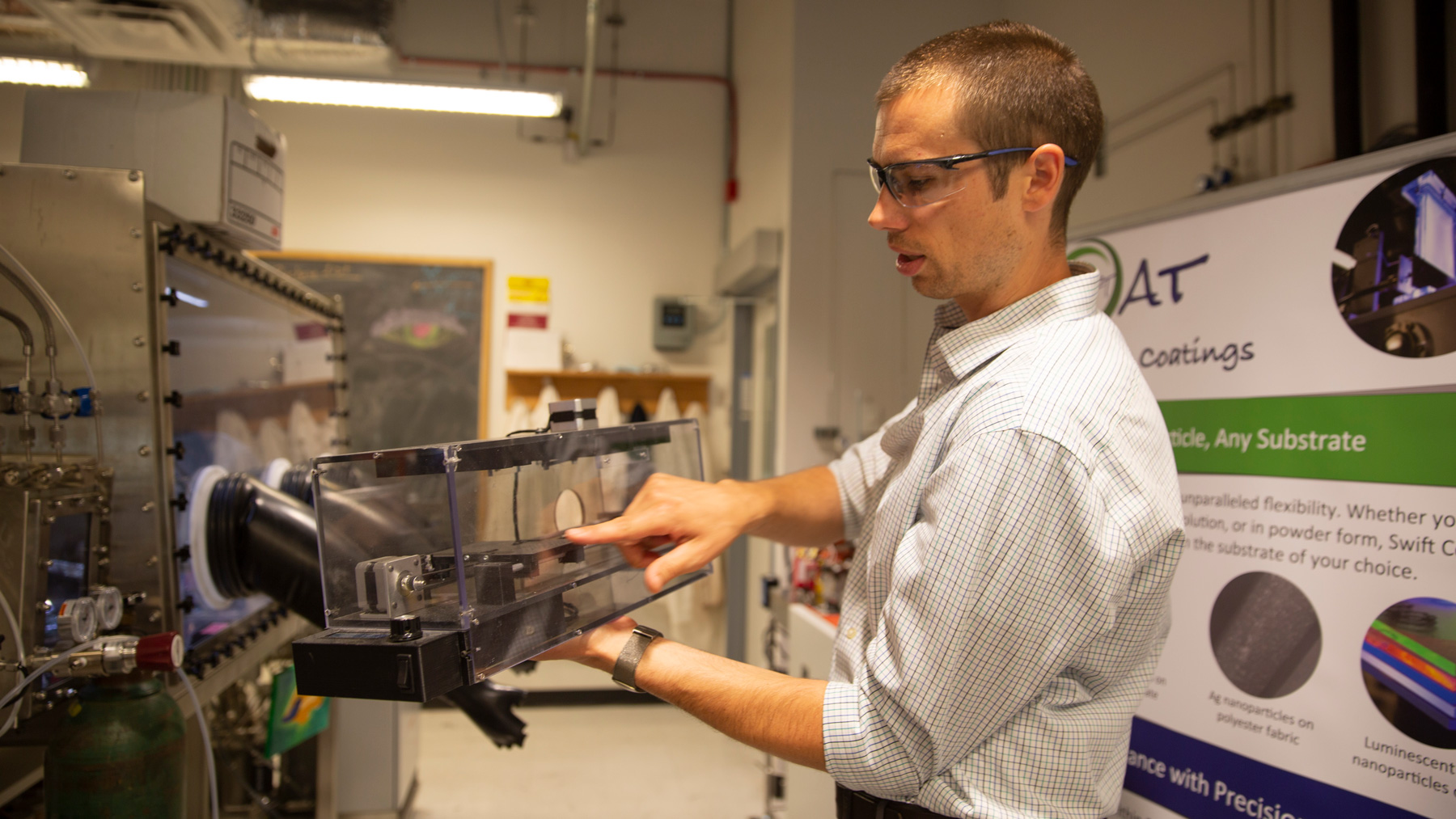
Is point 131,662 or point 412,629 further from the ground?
point 412,629

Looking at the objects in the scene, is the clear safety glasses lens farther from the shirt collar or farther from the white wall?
the white wall

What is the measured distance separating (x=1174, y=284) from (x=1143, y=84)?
1.08m

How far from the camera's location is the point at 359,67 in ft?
10.5

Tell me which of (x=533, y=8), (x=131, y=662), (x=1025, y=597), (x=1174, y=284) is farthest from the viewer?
(x=533, y=8)

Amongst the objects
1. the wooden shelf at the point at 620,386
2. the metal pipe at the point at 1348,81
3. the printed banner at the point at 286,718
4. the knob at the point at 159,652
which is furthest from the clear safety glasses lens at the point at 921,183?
the wooden shelf at the point at 620,386

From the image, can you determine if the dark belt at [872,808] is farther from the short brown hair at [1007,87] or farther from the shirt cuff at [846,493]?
the short brown hair at [1007,87]

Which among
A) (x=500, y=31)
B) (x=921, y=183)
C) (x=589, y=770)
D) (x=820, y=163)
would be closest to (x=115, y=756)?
(x=921, y=183)

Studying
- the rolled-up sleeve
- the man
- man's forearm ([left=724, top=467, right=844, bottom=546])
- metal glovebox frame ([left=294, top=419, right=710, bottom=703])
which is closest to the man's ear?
the man

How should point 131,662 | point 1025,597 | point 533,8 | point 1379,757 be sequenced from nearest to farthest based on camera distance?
point 1025,597, point 131,662, point 1379,757, point 533,8

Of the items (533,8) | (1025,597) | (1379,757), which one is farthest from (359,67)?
(1379,757)

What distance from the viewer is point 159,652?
1036mm

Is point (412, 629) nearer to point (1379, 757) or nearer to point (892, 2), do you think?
point (1379, 757)

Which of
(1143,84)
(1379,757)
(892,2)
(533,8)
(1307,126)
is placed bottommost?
(1379,757)

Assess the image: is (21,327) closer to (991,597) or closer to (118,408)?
(118,408)
